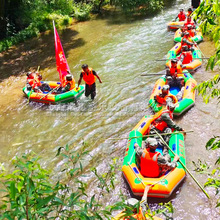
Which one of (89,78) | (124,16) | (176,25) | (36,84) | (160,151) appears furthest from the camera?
(124,16)

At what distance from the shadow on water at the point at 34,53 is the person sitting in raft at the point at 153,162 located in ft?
27.9

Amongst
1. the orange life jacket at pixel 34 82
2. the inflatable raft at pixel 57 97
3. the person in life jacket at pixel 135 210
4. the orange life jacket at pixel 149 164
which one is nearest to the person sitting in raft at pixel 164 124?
the orange life jacket at pixel 149 164

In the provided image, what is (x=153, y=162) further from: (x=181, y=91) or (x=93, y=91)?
(x=93, y=91)

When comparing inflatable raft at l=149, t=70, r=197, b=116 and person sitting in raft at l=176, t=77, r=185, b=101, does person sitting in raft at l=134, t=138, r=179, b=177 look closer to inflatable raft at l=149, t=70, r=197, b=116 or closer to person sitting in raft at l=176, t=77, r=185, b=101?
inflatable raft at l=149, t=70, r=197, b=116

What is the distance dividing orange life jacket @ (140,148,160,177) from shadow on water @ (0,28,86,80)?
8491 mm

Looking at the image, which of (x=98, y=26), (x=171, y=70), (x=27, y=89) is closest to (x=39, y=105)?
(x=27, y=89)

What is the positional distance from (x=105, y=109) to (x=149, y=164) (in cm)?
357

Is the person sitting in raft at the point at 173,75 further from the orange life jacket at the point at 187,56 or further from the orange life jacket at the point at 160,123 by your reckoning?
the orange life jacket at the point at 160,123

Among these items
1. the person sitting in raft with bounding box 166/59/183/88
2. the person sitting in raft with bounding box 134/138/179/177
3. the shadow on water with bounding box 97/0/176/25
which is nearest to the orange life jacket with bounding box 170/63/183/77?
the person sitting in raft with bounding box 166/59/183/88

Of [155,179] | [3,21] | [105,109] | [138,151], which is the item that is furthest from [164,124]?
[3,21]

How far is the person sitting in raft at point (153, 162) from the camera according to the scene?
4.60m

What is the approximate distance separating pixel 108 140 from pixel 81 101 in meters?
2.31

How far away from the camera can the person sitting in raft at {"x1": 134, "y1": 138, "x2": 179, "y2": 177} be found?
460 cm

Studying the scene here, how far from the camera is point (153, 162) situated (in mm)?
4637
